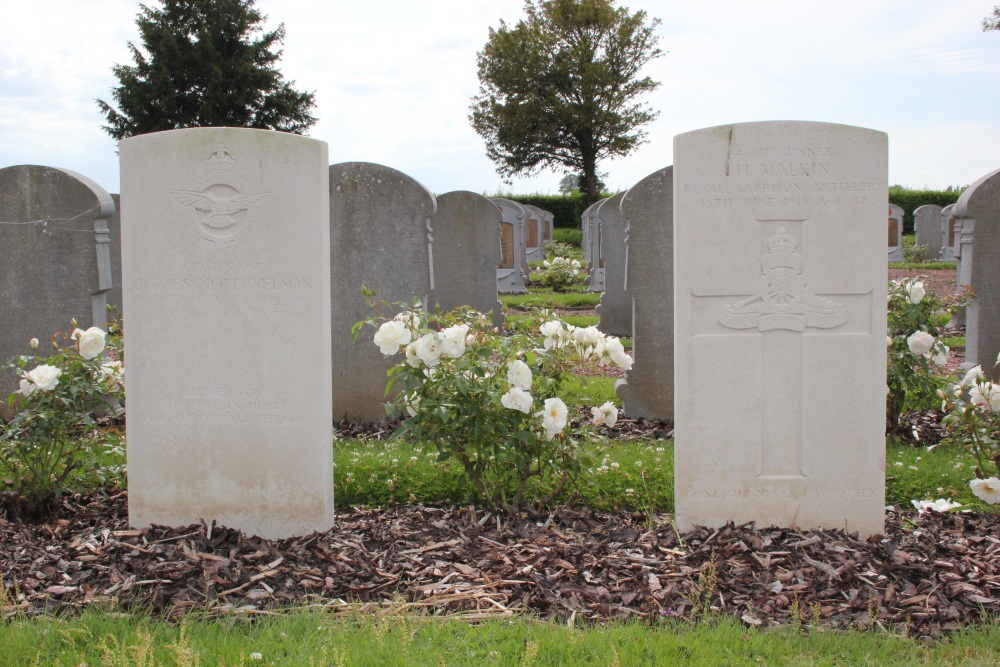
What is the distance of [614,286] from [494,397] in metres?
7.92

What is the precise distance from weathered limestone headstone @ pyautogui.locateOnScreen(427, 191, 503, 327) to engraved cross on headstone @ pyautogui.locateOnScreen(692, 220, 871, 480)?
5960mm

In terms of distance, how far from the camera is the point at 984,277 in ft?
23.4

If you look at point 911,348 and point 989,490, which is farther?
point 911,348

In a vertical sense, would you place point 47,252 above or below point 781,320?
above

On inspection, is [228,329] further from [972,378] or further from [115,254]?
[115,254]

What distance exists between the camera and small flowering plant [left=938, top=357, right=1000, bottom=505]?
4289 mm

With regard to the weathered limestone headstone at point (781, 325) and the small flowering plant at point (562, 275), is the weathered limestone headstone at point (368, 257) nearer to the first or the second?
the weathered limestone headstone at point (781, 325)

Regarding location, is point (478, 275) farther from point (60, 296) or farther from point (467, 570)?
point (467, 570)

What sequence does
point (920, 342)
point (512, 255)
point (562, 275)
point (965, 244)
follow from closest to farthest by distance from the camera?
point (920, 342), point (965, 244), point (562, 275), point (512, 255)

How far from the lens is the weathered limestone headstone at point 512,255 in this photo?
18.6 m

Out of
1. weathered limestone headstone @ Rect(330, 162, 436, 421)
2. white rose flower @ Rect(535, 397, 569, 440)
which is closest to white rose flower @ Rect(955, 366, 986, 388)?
white rose flower @ Rect(535, 397, 569, 440)

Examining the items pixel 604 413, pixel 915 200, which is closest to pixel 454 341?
pixel 604 413

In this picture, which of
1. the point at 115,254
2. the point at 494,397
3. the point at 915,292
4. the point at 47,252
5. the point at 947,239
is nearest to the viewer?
the point at 494,397

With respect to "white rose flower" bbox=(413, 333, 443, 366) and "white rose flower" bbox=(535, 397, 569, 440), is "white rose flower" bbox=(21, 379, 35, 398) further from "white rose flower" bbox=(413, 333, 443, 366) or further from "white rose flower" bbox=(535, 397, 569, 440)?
"white rose flower" bbox=(535, 397, 569, 440)
